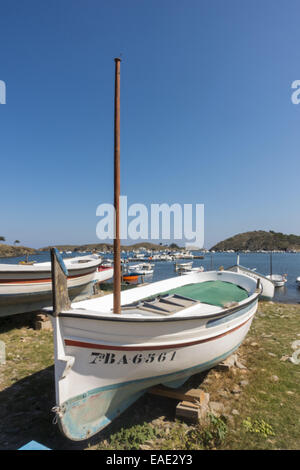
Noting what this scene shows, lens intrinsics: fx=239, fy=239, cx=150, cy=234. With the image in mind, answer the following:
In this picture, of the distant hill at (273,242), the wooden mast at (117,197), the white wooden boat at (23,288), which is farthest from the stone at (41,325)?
the distant hill at (273,242)

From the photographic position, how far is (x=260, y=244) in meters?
186

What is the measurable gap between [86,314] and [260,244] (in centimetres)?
20249

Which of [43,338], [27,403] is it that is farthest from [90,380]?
[43,338]

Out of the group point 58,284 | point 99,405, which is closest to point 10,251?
point 99,405

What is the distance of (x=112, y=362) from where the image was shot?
150 inches

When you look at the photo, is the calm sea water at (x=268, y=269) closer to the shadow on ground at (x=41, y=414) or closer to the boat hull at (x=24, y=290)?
the boat hull at (x=24, y=290)

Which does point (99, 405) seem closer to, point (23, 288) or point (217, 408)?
point (217, 408)

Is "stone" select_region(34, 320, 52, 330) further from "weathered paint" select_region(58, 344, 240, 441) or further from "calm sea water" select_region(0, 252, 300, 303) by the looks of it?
"calm sea water" select_region(0, 252, 300, 303)

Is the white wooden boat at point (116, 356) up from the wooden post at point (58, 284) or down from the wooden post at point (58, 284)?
down

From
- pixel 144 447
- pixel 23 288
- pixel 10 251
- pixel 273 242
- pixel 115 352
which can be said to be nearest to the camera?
pixel 144 447

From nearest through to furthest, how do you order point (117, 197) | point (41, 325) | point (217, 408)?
point (217, 408)
point (117, 197)
point (41, 325)

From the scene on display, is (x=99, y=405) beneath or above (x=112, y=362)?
beneath

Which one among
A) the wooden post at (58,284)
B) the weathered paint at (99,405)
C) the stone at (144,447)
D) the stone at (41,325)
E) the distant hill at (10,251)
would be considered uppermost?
the wooden post at (58,284)

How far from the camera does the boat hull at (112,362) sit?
11.6 ft
